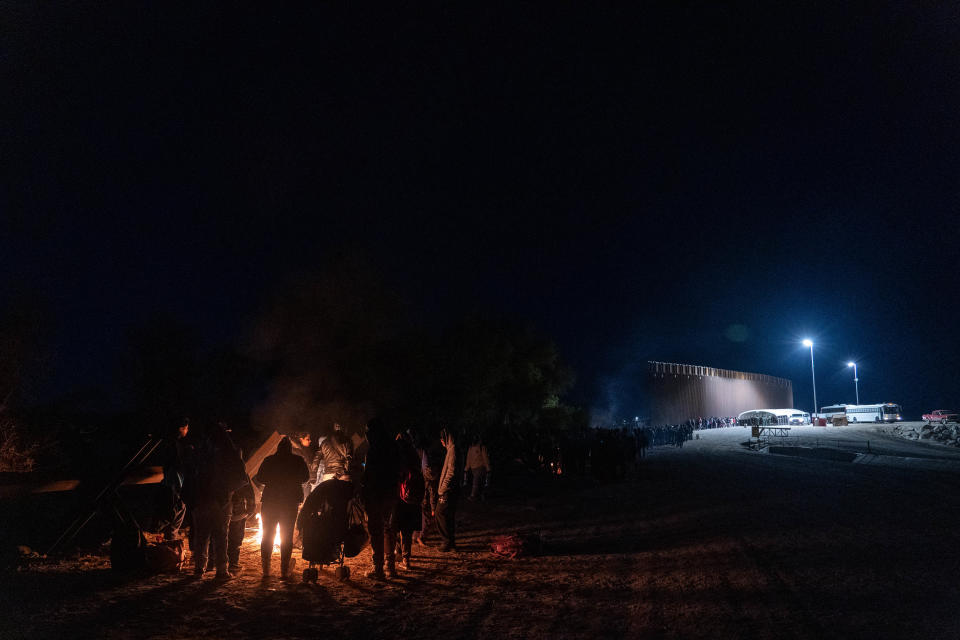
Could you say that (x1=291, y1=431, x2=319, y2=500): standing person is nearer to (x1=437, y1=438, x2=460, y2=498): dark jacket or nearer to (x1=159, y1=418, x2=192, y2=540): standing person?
(x1=159, y1=418, x2=192, y2=540): standing person

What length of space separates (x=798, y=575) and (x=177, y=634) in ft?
22.2

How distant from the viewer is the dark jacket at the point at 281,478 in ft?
23.6

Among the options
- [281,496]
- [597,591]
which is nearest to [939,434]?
[597,591]

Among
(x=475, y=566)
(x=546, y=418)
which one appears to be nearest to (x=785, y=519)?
(x=475, y=566)

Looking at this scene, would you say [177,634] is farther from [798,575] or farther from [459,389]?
[459,389]

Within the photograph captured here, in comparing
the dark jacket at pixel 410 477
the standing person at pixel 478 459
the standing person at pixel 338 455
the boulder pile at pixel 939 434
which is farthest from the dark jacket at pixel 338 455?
the boulder pile at pixel 939 434

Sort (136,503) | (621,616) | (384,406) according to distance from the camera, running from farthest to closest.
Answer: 1. (384,406)
2. (136,503)
3. (621,616)

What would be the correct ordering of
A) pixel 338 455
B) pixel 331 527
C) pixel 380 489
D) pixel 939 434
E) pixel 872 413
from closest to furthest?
pixel 331 527 < pixel 380 489 < pixel 338 455 < pixel 939 434 < pixel 872 413

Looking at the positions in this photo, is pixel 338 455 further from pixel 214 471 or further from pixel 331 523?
pixel 214 471

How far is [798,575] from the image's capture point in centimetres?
721

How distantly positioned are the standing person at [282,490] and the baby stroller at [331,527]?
163mm

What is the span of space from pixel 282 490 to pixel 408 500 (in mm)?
1681

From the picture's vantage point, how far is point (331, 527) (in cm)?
716

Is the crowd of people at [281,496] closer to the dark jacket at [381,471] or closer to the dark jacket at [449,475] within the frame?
the dark jacket at [381,471]
